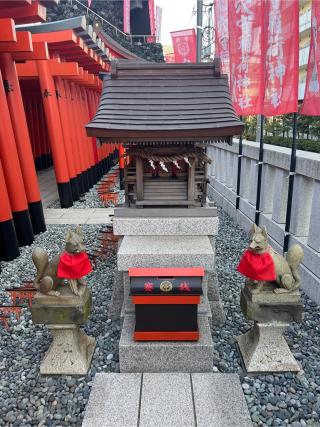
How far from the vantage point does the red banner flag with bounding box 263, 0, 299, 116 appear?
718 centimetres

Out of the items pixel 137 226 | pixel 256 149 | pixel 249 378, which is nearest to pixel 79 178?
pixel 256 149

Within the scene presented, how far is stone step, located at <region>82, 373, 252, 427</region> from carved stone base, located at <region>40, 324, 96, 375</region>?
1.36 ft

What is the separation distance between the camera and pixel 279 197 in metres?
9.04

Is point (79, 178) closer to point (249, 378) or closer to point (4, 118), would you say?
point (4, 118)

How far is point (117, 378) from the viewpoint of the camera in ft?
15.9

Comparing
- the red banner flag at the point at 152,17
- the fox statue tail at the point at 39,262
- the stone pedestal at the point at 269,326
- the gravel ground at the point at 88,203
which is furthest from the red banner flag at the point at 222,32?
the red banner flag at the point at 152,17

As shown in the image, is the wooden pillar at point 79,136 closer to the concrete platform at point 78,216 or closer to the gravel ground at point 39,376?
the concrete platform at point 78,216

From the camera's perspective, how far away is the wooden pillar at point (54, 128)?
42.4ft

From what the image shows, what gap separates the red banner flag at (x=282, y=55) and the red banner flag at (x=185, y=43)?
1154 centimetres

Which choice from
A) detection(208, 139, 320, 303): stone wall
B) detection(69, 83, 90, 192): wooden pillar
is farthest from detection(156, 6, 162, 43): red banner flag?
detection(208, 139, 320, 303): stone wall

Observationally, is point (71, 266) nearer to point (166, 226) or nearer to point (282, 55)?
point (166, 226)

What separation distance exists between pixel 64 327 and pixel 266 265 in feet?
10.4

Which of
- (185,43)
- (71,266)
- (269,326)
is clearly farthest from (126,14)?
(269,326)

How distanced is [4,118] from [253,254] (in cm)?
767
